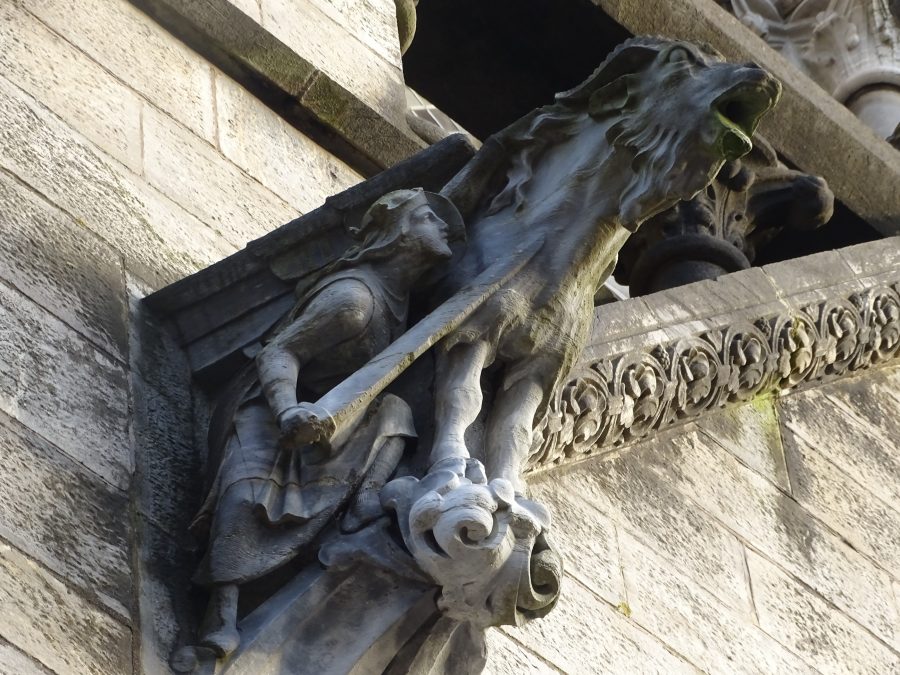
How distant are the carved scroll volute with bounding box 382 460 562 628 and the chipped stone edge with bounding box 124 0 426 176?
1.99 meters

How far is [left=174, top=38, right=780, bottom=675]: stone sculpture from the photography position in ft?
12.6

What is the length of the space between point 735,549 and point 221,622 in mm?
2190

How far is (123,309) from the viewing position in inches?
179

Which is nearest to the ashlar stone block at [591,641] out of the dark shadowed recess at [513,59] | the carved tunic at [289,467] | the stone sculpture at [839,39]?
the carved tunic at [289,467]

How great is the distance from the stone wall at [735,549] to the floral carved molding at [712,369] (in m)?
0.05

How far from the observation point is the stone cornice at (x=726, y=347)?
216 inches

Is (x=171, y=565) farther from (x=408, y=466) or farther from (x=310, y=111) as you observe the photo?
(x=310, y=111)

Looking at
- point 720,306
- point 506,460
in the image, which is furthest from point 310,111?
point 506,460

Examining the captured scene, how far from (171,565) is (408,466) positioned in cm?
46

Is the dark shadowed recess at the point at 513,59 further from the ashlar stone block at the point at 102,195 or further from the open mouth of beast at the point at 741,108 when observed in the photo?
the open mouth of beast at the point at 741,108

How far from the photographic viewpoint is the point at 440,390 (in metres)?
4.27

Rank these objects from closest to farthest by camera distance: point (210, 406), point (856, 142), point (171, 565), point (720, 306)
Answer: point (171, 565) < point (210, 406) < point (720, 306) < point (856, 142)

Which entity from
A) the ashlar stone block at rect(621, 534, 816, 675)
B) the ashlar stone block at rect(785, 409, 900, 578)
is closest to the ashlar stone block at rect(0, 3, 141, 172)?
the ashlar stone block at rect(621, 534, 816, 675)

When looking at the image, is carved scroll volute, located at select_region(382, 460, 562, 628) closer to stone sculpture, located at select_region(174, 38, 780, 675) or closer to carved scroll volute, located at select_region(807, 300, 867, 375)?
stone sculpture, located at select_region(174, 38, 780, 675)
